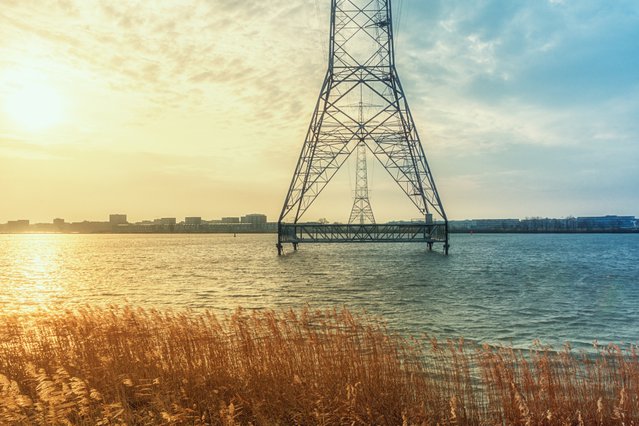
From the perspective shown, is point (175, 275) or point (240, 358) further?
point (175, 275)

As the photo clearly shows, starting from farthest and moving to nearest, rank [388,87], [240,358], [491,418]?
[388,87] < [240,358] < [491,418]

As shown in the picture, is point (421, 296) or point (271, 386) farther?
point (421, 296)

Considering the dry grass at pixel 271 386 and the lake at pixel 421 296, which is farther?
the lake at pixel 421 296

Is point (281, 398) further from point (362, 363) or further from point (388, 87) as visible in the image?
point (388, 87)

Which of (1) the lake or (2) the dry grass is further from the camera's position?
(1) the lake

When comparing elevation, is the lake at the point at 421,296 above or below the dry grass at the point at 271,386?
below

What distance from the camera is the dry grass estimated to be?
741 centimetres

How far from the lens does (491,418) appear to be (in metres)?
8.06

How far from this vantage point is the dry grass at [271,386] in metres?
7.41

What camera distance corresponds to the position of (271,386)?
8672mm

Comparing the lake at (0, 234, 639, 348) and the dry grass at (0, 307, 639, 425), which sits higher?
the dry grass at (0, 307, 639, 425)

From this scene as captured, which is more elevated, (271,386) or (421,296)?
(271,386)

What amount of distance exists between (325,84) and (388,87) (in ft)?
21.5

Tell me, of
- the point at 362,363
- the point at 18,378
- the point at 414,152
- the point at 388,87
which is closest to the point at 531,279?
the point at 414,152
